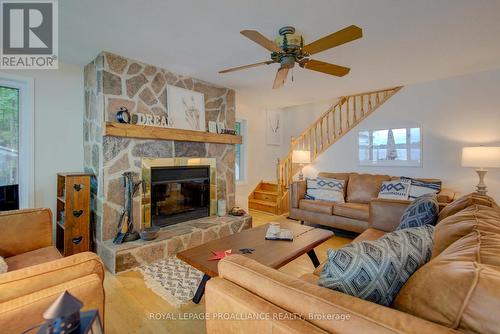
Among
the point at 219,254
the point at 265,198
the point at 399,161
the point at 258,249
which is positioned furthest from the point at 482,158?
the point at 265,198

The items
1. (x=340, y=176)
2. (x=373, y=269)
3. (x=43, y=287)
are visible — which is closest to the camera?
(x=373, y=269)

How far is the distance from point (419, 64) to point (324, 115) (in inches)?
86.0

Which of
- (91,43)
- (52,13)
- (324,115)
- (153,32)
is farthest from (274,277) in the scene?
(324,115)

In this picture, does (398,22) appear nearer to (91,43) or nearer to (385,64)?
(385,64)

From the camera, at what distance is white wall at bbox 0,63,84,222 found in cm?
284

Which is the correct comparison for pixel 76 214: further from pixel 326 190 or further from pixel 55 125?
pixel 326 190

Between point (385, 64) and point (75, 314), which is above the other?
point (385, 64)

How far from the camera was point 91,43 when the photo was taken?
99.5 inches

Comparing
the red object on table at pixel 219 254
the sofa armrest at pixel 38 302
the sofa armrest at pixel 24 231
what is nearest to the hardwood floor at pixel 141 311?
the red object on table at pixel 219 254

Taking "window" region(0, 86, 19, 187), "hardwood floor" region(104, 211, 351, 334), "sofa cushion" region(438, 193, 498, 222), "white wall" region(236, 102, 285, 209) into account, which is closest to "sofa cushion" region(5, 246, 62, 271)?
"hardwood floor" region(104, 211, 351, 334)

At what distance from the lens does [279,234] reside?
91.5 inches

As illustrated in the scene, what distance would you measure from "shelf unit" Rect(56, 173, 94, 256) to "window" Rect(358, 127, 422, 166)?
445 centimetres

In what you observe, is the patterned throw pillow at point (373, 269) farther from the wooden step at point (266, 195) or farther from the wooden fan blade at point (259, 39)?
the wooden step at point (266, 195)

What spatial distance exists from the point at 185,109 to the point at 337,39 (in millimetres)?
2349
